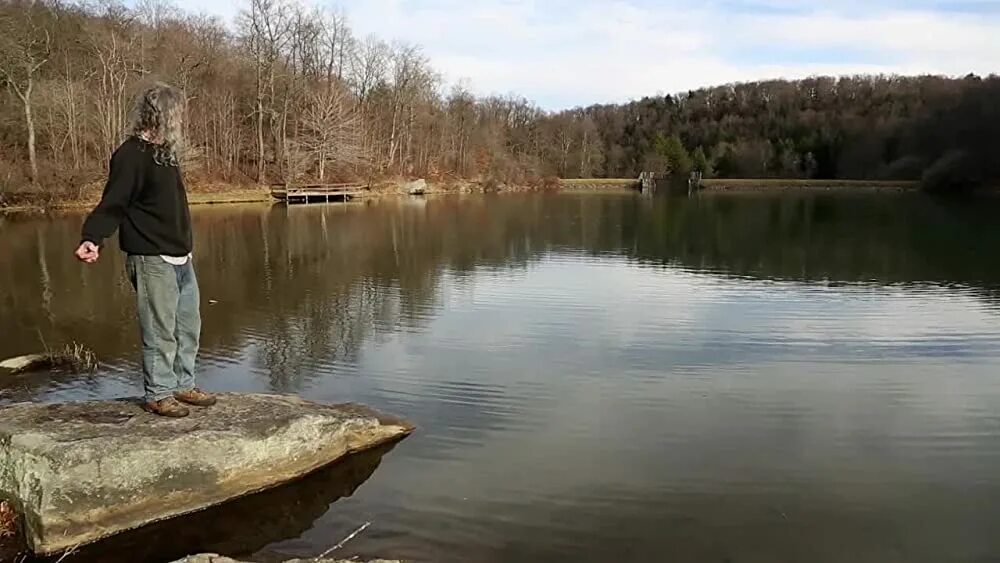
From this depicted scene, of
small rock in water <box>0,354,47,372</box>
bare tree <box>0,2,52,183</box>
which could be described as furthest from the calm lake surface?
bare tree <box>0,2,52,183</box>

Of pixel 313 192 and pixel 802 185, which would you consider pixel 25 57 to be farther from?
pixel 802 185

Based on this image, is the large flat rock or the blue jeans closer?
the large flat rock

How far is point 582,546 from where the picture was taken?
18.2 ft

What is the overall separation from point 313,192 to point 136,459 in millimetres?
46095

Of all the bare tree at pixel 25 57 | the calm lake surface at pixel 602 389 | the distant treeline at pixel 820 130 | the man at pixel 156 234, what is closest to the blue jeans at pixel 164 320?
the man at pixel 156 234

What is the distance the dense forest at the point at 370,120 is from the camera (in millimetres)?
40688

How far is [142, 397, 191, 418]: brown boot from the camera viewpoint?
20.0 feet

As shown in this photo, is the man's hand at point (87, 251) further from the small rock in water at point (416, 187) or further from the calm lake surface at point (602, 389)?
the small rock in water at point (416, 187)

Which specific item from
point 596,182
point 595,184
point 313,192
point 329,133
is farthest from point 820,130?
point 313,192

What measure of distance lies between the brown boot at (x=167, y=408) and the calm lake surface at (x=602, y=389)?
852 mm

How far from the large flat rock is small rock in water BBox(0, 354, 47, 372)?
4070 mm

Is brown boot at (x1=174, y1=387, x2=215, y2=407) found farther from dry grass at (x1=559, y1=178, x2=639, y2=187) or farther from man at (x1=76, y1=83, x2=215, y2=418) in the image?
dry grass at (x1=559, y1=178, x2=639, y2=187)

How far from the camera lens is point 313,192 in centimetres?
5019

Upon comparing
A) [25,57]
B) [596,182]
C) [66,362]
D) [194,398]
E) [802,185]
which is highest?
[25,57]
